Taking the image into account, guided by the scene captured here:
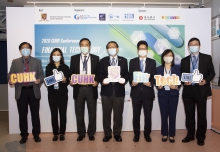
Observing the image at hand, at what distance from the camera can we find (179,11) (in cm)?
484

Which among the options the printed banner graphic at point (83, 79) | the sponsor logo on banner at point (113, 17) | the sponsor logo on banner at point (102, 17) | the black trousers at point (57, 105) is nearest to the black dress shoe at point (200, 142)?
the printed banner graphic at point (83, 79)

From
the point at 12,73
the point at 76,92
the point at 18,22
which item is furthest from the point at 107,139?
the point at 18,22

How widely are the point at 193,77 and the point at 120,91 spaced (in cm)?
134

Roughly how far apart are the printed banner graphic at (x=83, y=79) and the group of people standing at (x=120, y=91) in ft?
0.30

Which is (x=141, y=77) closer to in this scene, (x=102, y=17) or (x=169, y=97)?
(x=169, y=97)

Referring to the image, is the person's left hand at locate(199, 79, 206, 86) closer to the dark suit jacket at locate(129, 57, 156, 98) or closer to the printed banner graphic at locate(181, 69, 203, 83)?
the printed banner graphic at locate(181, 69, 203, 83)

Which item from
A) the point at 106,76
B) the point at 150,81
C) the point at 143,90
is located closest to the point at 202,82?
the point at 150,81

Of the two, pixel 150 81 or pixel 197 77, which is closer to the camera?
pixel 197 77

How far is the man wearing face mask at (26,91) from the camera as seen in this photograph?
13.4 ft

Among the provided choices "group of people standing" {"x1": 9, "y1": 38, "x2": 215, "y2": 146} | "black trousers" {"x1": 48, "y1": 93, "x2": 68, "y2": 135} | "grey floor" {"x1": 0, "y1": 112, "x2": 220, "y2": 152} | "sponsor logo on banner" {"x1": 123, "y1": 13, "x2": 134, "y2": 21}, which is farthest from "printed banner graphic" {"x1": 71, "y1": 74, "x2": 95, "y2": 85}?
"sponsor logo on banner" {"x1": 123, "y1": 13, "x2": 134, "y2": 21}

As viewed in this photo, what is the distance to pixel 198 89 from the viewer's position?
3891 millimetres

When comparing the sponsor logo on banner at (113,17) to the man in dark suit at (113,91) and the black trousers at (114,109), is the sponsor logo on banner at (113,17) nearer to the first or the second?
the man in dark suit at (113,91)

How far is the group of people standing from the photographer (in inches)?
155

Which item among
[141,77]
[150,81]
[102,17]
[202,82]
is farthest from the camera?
[102,17]
